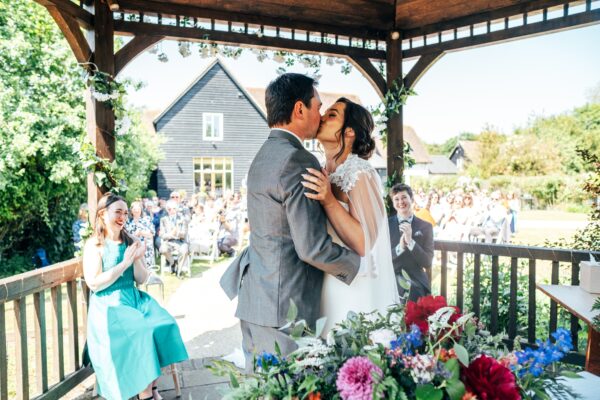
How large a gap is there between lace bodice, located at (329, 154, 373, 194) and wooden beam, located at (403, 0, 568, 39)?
2.49 metres

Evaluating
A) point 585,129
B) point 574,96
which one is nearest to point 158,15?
point 585,129

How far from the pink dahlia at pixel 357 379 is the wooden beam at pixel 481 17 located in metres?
3.70

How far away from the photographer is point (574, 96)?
44.3 metres

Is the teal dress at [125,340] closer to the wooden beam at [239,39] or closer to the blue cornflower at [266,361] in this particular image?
the wooden beam at [239,39]

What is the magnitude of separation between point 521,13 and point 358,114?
7.78 ft

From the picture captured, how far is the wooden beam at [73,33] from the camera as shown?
3.09m

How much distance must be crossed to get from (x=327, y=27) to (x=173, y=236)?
20.9 ft

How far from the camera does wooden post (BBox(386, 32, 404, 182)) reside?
14.8 ft

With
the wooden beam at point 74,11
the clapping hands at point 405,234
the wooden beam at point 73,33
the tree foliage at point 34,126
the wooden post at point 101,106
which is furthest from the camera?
the tree foliage at point 34,126

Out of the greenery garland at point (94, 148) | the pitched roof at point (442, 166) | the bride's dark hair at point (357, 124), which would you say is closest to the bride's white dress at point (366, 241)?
the bride's dark hair at point (357, 124)

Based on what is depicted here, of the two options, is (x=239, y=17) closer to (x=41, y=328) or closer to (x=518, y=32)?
(x=518, y=32)

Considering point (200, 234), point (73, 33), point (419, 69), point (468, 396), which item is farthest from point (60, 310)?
point (200, 234)

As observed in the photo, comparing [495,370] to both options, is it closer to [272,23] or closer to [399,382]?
[399,382]

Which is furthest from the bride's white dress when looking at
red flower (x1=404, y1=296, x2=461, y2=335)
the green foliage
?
the green foliage
